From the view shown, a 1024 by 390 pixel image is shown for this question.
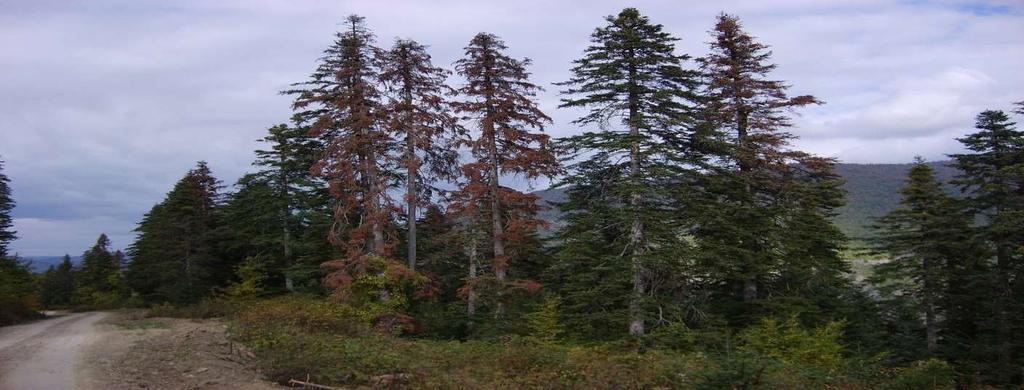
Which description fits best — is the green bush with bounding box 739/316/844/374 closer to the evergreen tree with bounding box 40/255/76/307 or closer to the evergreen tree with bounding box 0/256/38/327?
the evergreen tree with bounding box 0/256/38/327

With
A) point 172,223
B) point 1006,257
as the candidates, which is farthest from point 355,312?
point 1006,257

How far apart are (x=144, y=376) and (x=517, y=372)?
7.51 m

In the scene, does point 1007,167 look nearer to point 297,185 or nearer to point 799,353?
point 799,353

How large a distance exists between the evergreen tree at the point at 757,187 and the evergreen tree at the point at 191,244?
30101 millimetres

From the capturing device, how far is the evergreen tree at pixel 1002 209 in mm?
23781

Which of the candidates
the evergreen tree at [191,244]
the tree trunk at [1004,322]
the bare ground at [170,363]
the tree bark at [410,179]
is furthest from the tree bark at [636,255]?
the evergreen tree at [191,244]

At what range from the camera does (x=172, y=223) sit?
36.2m

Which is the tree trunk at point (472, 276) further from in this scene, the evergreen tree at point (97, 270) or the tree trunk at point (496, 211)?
the evergreen tree at point (97, 270)

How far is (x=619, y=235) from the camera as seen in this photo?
21.7 m

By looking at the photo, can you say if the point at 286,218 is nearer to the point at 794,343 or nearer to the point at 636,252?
the point at 636,252

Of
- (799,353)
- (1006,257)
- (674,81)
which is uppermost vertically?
(674,81)

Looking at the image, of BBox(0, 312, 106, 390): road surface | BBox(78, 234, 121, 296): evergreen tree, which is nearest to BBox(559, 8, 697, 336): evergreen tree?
BBox(0, 312, 106, 390): road surface

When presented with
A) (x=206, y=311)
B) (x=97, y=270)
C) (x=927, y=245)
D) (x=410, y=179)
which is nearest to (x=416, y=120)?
(x=410, y=179)

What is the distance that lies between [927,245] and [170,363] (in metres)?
31.3
